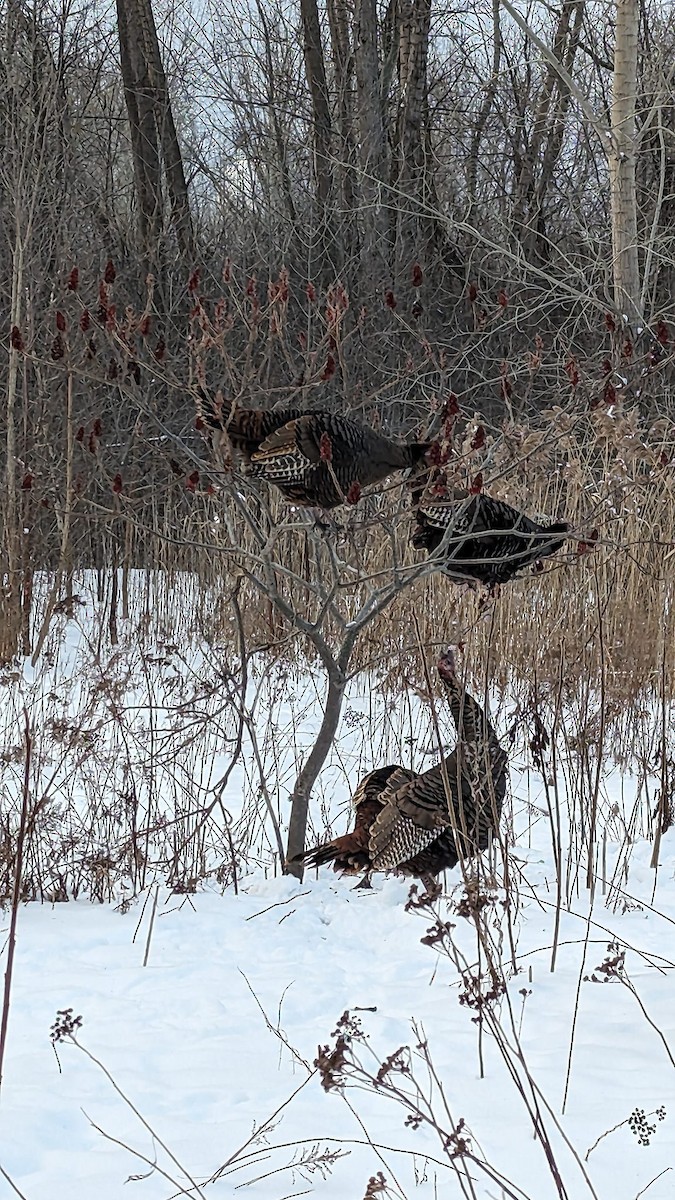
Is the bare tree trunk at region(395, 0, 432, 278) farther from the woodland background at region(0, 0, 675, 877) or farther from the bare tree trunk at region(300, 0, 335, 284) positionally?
the bare tree trunk at region(300, 0, 335, 284)

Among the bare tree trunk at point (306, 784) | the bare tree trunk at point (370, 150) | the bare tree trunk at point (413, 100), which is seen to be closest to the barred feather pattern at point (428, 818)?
the bare tree trunk at point (306, 784)

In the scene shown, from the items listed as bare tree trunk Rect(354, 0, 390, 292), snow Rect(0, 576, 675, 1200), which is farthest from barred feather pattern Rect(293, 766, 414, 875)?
bare tree trunk Rect(354, 0, 390, 292)

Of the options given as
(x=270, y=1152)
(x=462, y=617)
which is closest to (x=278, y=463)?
(x=270, y=1152)

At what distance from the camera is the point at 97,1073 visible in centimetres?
272

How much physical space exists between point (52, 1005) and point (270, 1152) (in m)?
0.97

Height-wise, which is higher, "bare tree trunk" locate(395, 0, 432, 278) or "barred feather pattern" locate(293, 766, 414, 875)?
"bare tree trunk" locate(395, 0, 432, 278)

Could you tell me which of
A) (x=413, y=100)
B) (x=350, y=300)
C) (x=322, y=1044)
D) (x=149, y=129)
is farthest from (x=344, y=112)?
(x=322, y=1044)

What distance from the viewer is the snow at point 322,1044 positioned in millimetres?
2285

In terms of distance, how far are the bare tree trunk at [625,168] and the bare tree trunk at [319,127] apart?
116 inches

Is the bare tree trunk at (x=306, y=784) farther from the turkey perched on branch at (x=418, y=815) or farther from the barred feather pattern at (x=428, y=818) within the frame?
the barred feather pattern at (x=428, y=818)

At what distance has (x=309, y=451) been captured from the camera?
3.56 meters

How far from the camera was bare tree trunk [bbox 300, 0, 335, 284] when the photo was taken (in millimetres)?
12648

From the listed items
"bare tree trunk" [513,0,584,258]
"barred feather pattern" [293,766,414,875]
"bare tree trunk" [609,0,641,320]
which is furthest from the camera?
"bare tree trunk" [513,0,584,258]

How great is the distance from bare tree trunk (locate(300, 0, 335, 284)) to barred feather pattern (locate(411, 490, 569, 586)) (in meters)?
8.85
